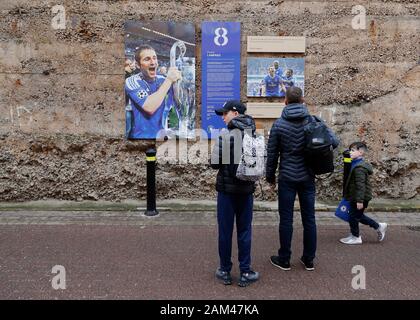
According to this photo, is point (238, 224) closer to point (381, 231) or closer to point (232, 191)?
point (232, 191)

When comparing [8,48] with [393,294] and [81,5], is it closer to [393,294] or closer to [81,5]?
[81,5]

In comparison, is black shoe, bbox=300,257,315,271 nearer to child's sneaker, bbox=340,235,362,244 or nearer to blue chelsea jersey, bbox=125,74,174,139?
child's sneaker, bbox=340,235,362,244

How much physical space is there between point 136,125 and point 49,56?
1873 mm

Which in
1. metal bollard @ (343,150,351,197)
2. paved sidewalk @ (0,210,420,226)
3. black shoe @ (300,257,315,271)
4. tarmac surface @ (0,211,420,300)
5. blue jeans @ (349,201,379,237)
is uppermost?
metal bollard @ (343,150,351,197)

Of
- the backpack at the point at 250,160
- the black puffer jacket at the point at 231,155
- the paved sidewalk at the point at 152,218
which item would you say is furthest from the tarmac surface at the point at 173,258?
the backpack at the point at 250,160

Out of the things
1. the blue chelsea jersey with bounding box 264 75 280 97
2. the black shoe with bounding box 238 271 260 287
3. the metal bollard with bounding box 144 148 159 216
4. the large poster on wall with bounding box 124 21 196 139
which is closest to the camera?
the black shoe with bounding box 238 271 260 287

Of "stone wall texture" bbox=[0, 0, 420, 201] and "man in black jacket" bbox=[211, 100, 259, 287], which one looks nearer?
"man in black jacket" bbox=[211, 100, 259, 287]

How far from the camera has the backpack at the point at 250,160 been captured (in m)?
4.43

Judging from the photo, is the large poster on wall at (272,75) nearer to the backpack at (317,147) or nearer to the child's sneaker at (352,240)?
the child's sneaker at (352,240)

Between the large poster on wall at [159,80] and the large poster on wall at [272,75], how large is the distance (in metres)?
1.03

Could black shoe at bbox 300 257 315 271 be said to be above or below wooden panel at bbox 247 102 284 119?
below

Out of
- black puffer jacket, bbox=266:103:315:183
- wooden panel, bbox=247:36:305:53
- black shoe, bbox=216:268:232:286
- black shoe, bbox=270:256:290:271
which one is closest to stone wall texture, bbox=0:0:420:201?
wooden panel, bbox=247:36:305:53

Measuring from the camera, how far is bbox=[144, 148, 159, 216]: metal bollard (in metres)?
7.43

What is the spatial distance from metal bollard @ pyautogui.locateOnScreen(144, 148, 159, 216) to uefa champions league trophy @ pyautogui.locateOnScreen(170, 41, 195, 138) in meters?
0.92
